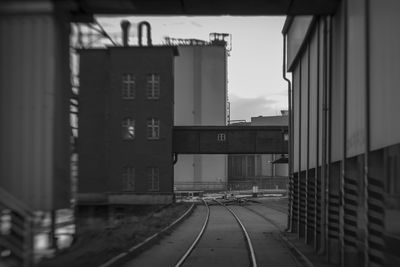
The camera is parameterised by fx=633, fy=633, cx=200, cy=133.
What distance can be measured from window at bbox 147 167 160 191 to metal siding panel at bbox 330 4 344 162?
35990 mm

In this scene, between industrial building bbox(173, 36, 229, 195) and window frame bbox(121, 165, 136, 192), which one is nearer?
window frame bbox(121, 165, 136, 192)

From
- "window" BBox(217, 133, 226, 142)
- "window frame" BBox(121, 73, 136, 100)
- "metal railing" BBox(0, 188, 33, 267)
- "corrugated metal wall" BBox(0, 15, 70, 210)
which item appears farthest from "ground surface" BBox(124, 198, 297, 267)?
"window" BBox(217, 133, 226, 142)

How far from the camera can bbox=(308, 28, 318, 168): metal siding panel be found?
17.9m

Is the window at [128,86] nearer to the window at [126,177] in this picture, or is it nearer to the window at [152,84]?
the window at [126,177]

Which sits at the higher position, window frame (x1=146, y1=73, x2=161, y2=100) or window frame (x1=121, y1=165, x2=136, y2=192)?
window frame (x1=146, y1=73, x2=161, y2=100)

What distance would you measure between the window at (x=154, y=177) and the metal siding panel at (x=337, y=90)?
35990 mm

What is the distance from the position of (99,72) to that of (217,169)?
6769 cm

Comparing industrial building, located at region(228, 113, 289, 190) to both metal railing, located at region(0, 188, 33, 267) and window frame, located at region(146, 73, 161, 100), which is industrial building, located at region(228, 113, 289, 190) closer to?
window frame, located at region(146, 73, 161, 100)

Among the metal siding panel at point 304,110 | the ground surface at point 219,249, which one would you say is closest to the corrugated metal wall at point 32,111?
the ground surface at point 219,249

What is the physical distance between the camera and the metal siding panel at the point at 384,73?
32.2ft

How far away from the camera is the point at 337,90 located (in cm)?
1475

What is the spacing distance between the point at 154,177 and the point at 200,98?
22.3 meters

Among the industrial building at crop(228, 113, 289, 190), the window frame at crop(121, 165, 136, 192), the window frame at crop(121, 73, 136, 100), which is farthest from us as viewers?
the industrial building at crop(228, 113, 289, 190)

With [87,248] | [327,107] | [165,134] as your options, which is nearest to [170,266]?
[87,248]
